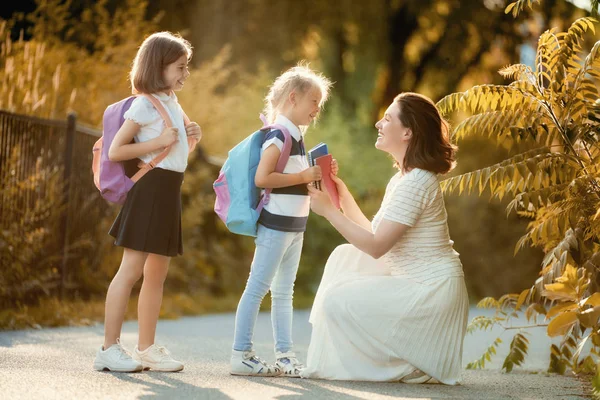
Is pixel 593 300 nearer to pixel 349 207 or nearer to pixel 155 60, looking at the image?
pixel 349 207

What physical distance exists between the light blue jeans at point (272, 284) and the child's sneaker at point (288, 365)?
0.13 ft

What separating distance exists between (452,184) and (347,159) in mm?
12112

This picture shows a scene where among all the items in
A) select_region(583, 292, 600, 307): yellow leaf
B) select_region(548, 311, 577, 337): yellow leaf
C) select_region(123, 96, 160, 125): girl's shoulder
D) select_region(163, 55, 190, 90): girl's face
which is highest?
select_region(163, 55, 190, 90): girl's face

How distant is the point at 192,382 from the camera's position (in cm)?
499

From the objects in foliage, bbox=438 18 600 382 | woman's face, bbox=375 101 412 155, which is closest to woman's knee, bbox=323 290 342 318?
woman's face, bbox=375 101 412 155

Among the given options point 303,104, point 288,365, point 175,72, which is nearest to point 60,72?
point 175,72

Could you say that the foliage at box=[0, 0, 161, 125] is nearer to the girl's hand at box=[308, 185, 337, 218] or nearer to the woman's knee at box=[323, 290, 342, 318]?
the girl's hand at box=[308, 185, 337, 218]

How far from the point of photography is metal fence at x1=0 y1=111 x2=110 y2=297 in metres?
8.32

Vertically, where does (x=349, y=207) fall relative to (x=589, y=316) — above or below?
above

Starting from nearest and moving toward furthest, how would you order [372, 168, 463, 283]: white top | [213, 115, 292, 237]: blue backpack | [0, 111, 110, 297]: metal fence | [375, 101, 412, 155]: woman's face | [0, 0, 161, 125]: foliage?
[372, 168, 463, 283]: white top
[213, 115, 292, 237]: blue backpack
[375, 101, 412, 155]: woman's face
[0, 111, 110, 297]: metal fence
[0, 0, 161, 125]: foliage

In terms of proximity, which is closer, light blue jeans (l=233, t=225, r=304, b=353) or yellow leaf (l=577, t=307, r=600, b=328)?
yellow leaf (l=577, t=307, r=600, b=328)

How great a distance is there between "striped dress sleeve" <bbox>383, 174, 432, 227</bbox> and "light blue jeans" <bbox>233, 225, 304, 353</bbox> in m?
0.61

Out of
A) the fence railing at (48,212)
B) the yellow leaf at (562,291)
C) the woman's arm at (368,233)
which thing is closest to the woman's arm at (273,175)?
the woman's arm at (368,233)

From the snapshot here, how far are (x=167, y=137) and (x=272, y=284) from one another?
3.42 feet
